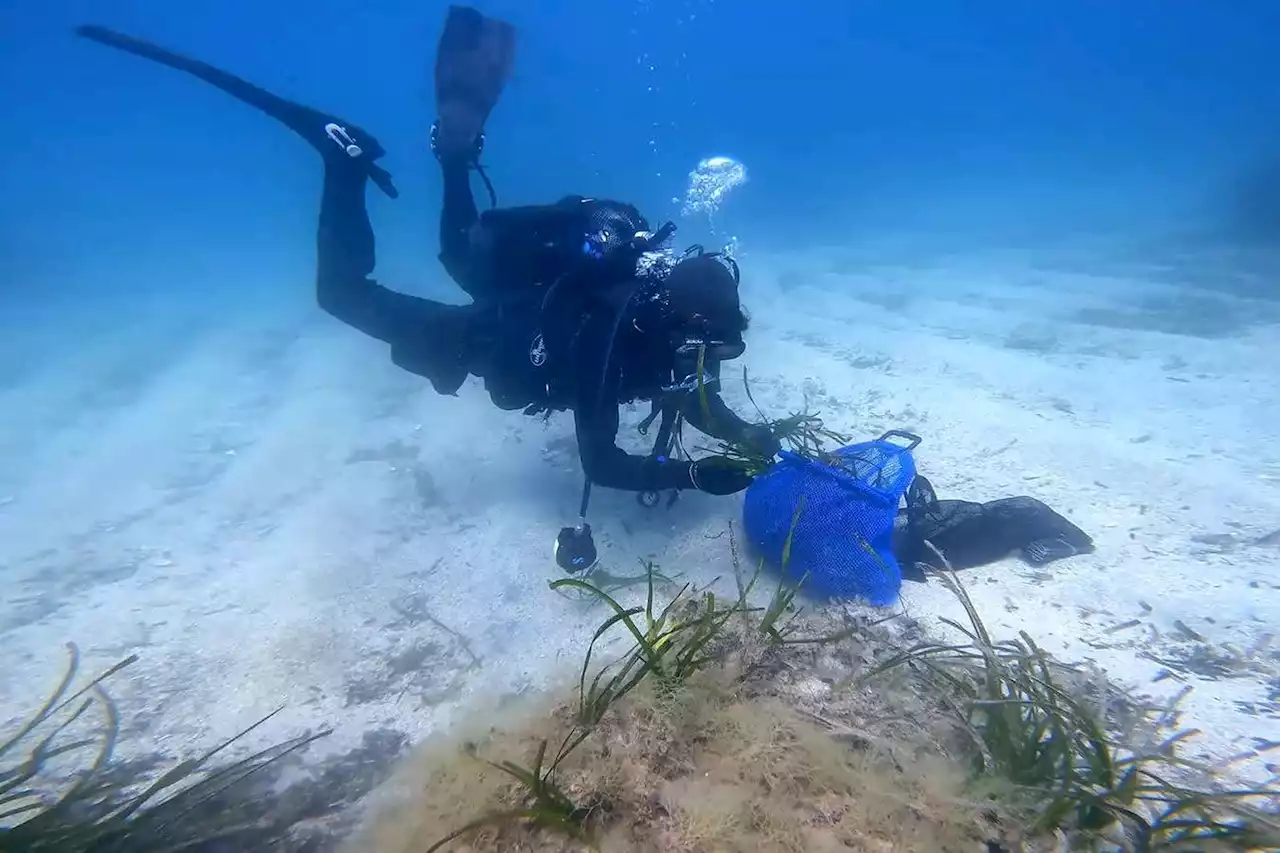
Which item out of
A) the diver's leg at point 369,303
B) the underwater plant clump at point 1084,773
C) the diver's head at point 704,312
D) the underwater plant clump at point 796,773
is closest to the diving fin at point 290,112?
the diver's leg at point 369,303

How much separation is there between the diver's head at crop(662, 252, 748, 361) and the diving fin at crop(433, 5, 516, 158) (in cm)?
313

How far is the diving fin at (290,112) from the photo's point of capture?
5.40 meters

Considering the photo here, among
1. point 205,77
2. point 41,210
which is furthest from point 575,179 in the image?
point 205,77

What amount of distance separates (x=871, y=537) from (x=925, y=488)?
2.95ft

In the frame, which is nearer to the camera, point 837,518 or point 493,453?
point 837,518

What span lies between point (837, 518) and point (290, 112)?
19.4 feet

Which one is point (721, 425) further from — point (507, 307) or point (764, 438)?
point (507, 307)

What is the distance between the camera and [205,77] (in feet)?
17.6

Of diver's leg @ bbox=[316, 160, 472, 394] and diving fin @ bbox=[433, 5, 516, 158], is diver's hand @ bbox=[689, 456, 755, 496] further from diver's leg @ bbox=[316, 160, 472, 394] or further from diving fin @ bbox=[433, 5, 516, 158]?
diving fin @ bbox=[433, 5, 516, 158]

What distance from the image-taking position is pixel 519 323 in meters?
4.98

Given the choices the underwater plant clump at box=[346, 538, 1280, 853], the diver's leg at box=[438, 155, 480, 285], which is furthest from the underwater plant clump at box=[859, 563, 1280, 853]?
the diver's leg at box=[438, 155, 480, 285]

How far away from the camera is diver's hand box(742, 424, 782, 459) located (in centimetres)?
482

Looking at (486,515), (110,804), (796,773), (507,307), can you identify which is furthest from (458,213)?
(796,773)

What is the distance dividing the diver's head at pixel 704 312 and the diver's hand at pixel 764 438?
973mm
